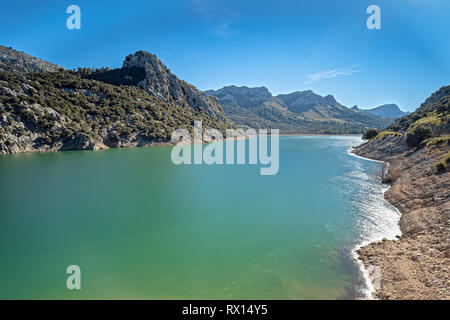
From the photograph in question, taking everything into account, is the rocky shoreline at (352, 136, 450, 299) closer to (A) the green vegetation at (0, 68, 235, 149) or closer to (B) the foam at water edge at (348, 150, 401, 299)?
(B) the foam at water edge at (348, 150, 401, 299)

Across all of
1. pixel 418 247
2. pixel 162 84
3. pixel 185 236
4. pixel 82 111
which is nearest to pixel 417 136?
pixel 418 247

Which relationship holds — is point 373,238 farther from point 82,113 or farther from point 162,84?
point 162,84

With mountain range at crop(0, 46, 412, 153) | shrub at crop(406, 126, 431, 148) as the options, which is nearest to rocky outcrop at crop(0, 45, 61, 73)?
mountain range at crop(0, 46, 412, 153)

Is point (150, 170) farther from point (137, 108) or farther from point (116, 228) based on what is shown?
point (137, 108)

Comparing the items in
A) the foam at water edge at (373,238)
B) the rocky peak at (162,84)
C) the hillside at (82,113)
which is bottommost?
the foam at water edge at (373,238)

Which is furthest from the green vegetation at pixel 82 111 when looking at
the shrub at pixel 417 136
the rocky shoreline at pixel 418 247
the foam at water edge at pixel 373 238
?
the rocky shoreline at pixel 418 247

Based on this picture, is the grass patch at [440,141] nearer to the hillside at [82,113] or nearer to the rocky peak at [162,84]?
the hillside at [82,113]
